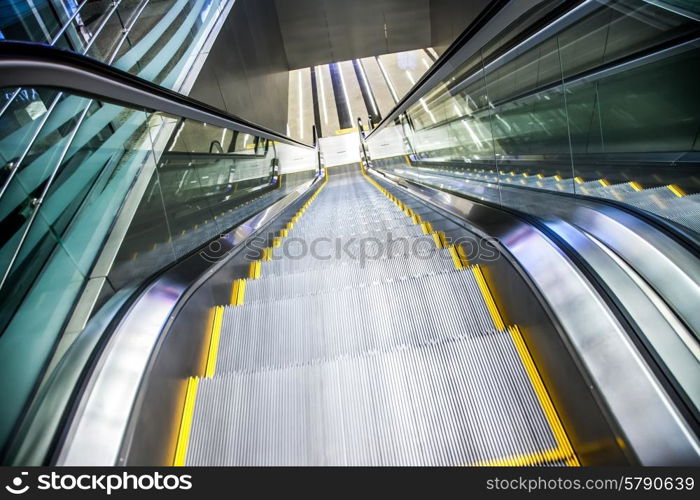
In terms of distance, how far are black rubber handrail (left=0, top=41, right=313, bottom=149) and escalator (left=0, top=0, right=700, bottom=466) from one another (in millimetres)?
10

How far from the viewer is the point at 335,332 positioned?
1917 millimetres

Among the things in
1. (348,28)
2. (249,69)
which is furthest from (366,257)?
→ (348,28)

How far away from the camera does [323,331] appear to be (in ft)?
6.34

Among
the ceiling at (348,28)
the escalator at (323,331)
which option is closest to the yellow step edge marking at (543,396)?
the escalator at (323,331)

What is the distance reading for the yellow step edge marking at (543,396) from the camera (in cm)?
123

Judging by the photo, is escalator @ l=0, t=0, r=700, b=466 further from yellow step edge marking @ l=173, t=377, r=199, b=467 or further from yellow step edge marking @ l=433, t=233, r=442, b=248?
yellow step edge marking @ l=433, t=233, r=442, b=248

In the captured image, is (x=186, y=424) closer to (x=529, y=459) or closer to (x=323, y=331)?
(x=323, y=331)

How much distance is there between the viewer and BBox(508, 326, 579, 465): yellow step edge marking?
123 centimetres

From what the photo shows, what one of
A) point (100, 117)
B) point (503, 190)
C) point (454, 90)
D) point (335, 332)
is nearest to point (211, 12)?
point (454, 90)

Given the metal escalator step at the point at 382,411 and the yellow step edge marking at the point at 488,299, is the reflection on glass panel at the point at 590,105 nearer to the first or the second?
the yellow step edge marking at the point at 488,299

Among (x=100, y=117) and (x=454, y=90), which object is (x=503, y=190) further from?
(x=100, y=117)

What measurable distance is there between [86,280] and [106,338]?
42cm

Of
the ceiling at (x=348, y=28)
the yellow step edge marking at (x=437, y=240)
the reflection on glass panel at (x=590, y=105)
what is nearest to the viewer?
the reflection on glass panel at (x=590, y=105)

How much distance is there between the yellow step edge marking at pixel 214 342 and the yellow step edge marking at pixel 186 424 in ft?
0.39
